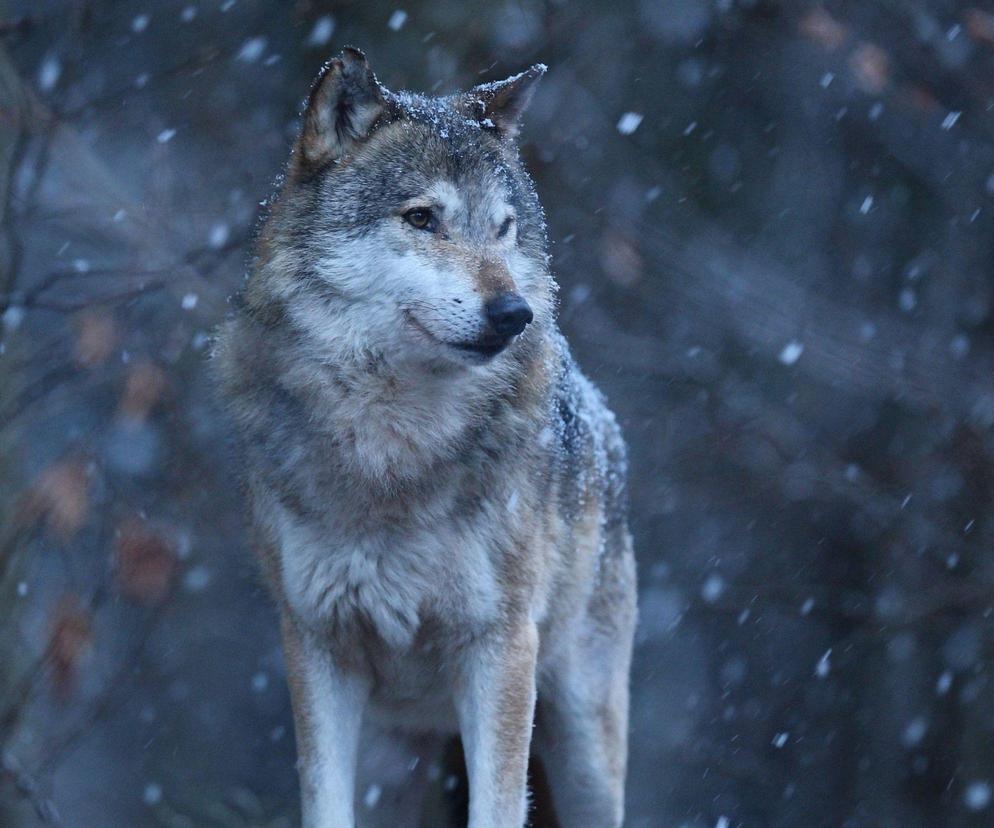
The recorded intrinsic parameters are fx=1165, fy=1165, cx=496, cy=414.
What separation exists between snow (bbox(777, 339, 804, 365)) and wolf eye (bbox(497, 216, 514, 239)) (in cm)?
388

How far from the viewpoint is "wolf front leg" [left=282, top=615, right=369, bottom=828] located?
9.98 feet

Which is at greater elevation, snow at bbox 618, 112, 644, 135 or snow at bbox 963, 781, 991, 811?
snow at bbox 618, 112, 644, 135

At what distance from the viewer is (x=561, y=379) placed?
357 centimetres

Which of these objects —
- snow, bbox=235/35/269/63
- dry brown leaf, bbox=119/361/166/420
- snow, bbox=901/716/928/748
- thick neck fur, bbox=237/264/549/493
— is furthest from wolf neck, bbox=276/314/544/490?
snow, bbox=901/716/928/748

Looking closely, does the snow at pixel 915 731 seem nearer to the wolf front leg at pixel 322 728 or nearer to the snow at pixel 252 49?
the wolf front leg at pixel 322 728

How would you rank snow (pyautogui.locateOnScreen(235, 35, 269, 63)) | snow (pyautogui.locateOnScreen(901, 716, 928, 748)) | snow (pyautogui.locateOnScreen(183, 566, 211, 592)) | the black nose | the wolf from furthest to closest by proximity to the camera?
snow (pyautogui.locateOnScreen(901, 716, 928, 748)) → snow (pyautogui.locateOnScreen(183, 566, 211, 592)) → snow (pyautogui.locateOnScreen(235, 35, 269, 63)) → the wolf → the black nose

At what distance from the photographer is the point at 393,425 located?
308 cm

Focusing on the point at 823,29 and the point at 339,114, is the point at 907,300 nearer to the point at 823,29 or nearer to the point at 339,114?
the point at 823,29

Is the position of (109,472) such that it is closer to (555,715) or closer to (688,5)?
(555,715)

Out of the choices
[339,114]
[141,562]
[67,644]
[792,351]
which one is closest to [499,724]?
[339,114]

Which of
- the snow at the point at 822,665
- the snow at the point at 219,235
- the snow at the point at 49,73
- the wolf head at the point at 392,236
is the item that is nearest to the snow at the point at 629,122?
the snow at the point at 219,235

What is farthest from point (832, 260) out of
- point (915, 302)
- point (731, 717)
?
point (731, 717)

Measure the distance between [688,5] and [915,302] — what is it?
239cm

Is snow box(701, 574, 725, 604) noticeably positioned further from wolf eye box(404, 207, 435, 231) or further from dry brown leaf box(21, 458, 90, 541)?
wolf eye box(404, 207, 435, 231)
